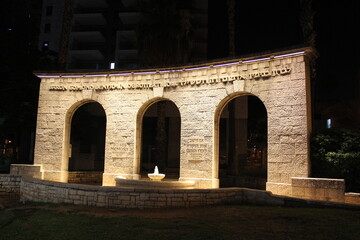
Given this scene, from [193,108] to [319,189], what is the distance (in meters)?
5.90

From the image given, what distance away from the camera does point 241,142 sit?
30719 millimetres

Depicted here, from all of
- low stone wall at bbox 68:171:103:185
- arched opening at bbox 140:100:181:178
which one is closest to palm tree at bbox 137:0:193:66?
low stone wall at bbox 68:171:103:185

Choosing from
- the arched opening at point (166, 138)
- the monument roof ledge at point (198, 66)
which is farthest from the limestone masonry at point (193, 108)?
the arched opening at point (166, 138)

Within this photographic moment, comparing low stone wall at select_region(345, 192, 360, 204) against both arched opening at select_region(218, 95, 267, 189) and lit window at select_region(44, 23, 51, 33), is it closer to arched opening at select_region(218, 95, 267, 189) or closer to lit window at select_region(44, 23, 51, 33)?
arched opening at select_region(218, 95, 267, 189)

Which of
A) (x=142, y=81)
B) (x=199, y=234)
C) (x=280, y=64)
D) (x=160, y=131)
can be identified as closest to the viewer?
(x=199, y=234)

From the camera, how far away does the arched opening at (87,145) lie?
731 inches

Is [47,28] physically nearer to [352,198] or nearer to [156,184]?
[156,184]

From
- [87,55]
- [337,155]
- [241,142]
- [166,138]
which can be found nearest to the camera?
[337,155]

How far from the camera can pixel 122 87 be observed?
50.7 feet

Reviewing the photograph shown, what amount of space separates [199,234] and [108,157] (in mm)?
8869

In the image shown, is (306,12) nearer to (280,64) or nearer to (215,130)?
(280,64)

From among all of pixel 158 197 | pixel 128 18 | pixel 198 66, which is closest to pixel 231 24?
pixel 198 66

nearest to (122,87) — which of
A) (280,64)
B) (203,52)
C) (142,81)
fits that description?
(142,81)

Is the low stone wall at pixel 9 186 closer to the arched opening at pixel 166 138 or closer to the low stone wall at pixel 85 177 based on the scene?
the low stone wall at pixel 85 177
